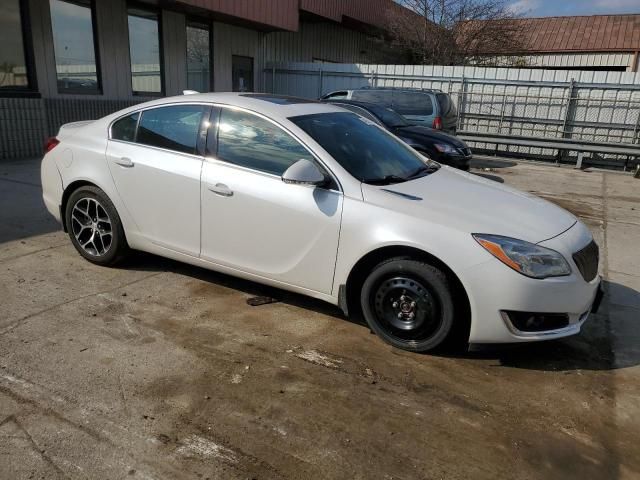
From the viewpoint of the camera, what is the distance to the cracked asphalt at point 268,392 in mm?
2422

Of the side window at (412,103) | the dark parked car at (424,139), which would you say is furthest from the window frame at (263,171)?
the side window at (412,103)

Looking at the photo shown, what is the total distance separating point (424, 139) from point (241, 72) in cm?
1021

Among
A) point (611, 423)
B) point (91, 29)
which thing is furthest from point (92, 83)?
point (611, 423)

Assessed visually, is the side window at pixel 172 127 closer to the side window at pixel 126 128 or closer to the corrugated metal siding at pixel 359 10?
the side window at pixel 126 128

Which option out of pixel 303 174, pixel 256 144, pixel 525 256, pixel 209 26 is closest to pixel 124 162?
pixel 256 144

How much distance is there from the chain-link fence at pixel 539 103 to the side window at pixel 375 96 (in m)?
4.05

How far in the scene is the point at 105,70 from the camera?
39.8 feet

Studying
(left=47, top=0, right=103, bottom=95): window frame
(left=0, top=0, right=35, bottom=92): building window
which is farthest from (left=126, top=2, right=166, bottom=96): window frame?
(left=0, top=0, right=35, bottom=92): building window

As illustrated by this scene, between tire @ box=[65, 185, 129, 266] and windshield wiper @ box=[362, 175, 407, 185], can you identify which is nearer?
→ windshield wiper @ box=[362, 175, 407, 185]

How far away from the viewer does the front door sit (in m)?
3.47

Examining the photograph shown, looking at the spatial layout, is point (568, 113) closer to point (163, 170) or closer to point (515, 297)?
point (515, 297)

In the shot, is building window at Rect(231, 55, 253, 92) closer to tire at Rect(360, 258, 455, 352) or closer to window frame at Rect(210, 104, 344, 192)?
window frame at Rect(210, 104, 344, 192)

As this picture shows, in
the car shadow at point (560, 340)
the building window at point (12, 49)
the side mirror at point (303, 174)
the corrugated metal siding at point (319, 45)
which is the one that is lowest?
the car shadow at point (560, 340)

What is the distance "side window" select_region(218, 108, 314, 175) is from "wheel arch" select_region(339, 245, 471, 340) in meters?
0.82
